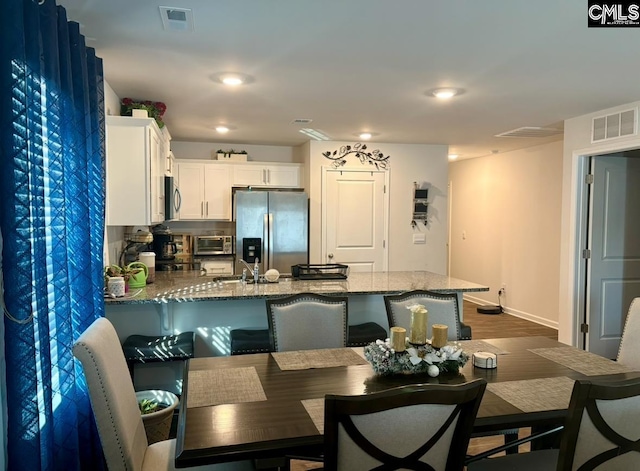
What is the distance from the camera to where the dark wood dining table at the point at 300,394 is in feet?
4.58

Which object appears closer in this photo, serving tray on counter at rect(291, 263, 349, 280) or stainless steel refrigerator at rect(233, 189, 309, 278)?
serving tray on counter at rect(291, 263, 349, 280)

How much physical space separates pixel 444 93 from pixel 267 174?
2.98m

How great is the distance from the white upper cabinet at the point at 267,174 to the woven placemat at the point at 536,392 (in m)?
4.58

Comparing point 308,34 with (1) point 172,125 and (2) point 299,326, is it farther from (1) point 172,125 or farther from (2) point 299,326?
(1) point 172,125

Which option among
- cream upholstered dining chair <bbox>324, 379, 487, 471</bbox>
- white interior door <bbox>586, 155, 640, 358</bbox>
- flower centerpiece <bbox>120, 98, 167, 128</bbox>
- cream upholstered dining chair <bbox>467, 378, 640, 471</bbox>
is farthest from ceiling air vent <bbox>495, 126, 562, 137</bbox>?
cream upholstered dining chair <bbox>324, 379, 487, 471</bbox>

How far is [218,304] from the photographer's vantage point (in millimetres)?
3342

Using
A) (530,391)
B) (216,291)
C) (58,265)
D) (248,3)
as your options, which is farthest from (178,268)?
(530,391)

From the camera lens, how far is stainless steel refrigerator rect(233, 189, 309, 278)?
5.55 m

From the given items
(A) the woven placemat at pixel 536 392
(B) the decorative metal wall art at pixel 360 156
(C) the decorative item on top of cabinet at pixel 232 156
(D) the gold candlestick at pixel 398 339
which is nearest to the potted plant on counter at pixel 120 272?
(D) the gold candlestick at pixel 398 339

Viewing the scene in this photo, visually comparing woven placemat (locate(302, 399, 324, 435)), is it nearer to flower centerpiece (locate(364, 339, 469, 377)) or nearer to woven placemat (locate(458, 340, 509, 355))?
flower centerpiece (locate(364, 339, 469, 377))

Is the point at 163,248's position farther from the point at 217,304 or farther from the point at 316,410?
the point at 316,410

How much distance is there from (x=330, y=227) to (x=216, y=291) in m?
2.94

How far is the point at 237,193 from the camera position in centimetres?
551

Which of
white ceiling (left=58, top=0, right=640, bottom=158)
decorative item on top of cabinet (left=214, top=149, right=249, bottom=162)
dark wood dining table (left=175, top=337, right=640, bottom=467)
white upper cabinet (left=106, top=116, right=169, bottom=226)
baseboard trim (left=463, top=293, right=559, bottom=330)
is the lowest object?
baseboard trim (left=463, top=293, right=559, bottom=330)
